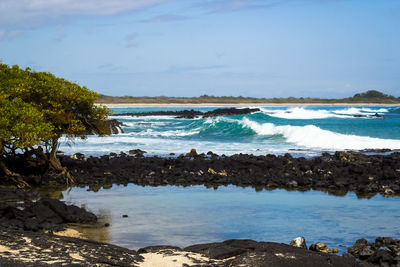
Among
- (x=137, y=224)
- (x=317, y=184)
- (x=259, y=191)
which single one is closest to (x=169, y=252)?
(x=137, y=224)

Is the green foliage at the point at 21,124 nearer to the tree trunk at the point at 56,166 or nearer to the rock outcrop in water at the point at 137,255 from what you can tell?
the tree trunk at the point at 56,166

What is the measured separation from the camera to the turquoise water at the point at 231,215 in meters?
10.4

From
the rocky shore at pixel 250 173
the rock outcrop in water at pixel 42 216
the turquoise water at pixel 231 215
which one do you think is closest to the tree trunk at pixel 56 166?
the rocky shore at pixel 250 173

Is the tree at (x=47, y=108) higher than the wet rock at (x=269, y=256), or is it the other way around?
the tree at (x=47, y=108)

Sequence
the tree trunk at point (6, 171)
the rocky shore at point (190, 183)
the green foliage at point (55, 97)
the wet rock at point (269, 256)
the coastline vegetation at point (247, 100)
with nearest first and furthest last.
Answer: the wet rock at point (269, 256) < the rocky shore at point (190, 183) < the tree trunk at point (6, 171) < the green foliage at point (55, 97) < the coastline vegetation at point (247, 100)

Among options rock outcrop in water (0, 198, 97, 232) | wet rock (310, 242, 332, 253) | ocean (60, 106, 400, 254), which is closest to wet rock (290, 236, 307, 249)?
wet rock (310, 242, 332, 253)

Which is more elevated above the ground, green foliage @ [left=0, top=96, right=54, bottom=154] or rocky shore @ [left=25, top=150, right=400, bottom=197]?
green foliage @ [left=0, top=96, right=54, bottom=154]

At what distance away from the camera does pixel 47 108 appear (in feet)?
56.6

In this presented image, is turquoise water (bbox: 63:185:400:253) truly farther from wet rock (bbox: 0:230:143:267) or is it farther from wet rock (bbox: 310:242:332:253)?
wet rock (bbox: 0:230:143:267)

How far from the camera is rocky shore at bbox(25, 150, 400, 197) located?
1692 centimetres

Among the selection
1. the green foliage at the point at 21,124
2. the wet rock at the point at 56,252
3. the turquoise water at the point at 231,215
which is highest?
the green foliage at the point at 21,124

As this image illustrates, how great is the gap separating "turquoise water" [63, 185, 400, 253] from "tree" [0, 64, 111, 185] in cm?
203

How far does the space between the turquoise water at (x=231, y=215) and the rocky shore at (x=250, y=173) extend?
1.03m

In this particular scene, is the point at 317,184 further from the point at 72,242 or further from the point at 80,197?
the point at 72,242
